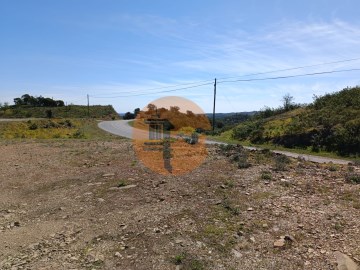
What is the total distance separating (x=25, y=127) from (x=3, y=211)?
30633mm

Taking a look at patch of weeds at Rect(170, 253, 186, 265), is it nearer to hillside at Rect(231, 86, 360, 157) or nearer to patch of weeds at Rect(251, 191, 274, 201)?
patch of weeds at Rect(251, 191, 274, 201)

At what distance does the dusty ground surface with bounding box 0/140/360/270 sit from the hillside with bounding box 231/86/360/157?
25.9 feet

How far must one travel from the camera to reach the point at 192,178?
1104 centimetres

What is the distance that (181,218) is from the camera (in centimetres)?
778

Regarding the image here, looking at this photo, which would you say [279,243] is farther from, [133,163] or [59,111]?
[59,111]

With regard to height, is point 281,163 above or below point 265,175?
above

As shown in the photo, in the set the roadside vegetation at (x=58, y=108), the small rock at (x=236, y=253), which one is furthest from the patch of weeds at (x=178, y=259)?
the roadside vegetation at (x=58, y=108)

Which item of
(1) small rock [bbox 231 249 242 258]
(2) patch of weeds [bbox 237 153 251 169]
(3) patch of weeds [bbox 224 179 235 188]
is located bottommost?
(1) small rock [bbox 231 249 242 258]

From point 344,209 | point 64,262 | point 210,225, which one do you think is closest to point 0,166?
point 64,262

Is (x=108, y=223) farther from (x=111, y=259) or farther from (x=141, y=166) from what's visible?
(x=141, y=166)

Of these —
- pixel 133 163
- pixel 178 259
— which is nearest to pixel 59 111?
pixel 133 163

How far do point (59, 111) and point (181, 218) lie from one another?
79317 millimetres

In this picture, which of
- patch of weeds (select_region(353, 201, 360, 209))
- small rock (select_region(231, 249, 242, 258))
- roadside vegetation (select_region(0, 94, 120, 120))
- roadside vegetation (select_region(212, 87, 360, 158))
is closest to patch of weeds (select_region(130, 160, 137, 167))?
small rock (select_region(231, 249, 242, 258))

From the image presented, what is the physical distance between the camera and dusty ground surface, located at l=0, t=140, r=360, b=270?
6180mm
